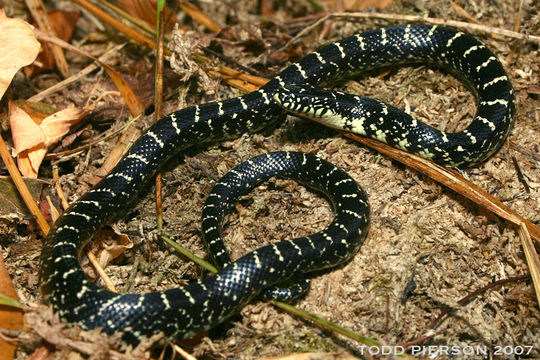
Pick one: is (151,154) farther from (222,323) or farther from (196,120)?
(222,323)

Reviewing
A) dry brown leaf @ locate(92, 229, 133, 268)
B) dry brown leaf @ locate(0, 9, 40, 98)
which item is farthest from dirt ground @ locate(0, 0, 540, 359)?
dry brown leaf @ locate(0, 9, 40, 98)

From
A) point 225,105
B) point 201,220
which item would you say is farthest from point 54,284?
point 225,105

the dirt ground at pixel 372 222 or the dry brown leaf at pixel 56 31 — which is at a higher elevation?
the dry brown leaf at pixel 56 31

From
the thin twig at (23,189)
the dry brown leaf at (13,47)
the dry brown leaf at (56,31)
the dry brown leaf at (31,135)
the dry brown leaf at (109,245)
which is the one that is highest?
the dry brown leaf at (56,31)

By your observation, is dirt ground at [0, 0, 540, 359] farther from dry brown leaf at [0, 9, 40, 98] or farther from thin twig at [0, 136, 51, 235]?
dry brown leaf at [0, 9, 40, 98]

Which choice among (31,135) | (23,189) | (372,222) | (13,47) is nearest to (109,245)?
(23,189)

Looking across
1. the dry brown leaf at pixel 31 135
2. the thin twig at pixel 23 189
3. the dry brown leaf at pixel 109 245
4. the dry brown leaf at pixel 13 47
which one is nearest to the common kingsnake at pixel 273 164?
the dry brown leaf at pixel 109 245

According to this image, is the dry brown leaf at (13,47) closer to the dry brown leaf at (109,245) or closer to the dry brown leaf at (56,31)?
the dry brown leaf at (56,31)
